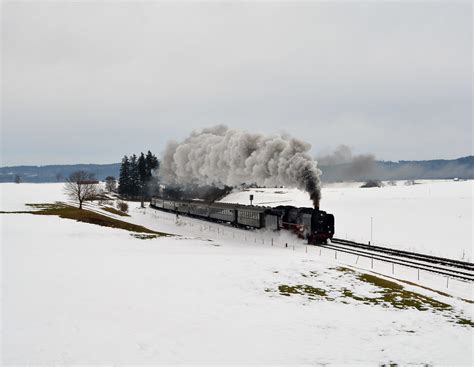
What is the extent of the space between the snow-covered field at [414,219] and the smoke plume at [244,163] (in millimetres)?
9520

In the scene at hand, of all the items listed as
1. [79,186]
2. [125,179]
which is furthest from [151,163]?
[79,186]

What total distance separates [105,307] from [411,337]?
36.7 ft

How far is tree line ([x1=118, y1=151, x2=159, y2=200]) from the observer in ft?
375

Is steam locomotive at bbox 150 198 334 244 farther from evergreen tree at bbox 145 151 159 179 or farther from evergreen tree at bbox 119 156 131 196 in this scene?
evergreen tree at bbox 119 156 131 196

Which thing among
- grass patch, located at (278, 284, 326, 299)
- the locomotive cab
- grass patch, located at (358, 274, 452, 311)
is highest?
the locomotive cab

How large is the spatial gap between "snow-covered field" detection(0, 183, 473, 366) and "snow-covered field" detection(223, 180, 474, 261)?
1487 cm

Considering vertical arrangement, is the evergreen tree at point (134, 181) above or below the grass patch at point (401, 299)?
above

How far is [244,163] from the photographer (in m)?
54.4

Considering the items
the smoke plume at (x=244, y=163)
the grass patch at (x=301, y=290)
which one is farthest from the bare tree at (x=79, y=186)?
the grass patch at (x=301, y=290)

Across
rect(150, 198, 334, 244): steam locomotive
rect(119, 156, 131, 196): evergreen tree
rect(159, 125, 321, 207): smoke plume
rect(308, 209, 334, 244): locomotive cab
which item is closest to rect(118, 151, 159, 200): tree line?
rect(119, 156, 131, 196): evergreen tree

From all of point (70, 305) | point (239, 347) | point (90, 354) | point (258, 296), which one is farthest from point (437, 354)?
point (70, 305)

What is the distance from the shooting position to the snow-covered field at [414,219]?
123ft

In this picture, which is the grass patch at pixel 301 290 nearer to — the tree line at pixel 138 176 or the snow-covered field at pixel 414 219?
the snow-covered field at pixel 414 219

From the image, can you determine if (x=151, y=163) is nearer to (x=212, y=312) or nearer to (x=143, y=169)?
(x=143, y=169)
